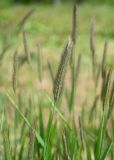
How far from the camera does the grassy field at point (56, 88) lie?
1944 mm

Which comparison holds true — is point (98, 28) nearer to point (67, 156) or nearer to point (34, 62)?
point (34, 62)

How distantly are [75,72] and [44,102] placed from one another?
14.0 ft

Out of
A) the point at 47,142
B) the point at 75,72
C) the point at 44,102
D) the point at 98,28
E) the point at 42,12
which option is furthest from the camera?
the point at 42,12

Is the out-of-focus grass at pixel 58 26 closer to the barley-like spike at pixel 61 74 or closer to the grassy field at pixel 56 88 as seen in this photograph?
the grassy field at pixel 56 88

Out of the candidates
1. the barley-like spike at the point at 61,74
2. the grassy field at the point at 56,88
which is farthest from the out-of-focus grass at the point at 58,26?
the barley-like spike at the point at 61,74

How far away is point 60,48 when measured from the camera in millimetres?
12555

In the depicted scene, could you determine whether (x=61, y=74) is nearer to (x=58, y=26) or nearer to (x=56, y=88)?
(x=56, y=88)

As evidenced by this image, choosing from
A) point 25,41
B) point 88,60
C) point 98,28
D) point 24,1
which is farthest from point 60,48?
point 24,1

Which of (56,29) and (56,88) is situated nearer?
(56,88)

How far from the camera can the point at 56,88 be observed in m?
1.66

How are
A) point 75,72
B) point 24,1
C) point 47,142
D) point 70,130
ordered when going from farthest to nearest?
1. point 24,1
2. point 75,72
3. point 70,130
4. point 47,142

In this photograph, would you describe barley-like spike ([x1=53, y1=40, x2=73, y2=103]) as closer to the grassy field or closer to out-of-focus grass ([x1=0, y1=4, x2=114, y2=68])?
the grassy field

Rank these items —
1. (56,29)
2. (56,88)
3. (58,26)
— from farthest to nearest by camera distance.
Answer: (58,26), (56,29), (56,88)

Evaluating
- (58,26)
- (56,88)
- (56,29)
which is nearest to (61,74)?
(56,88)
